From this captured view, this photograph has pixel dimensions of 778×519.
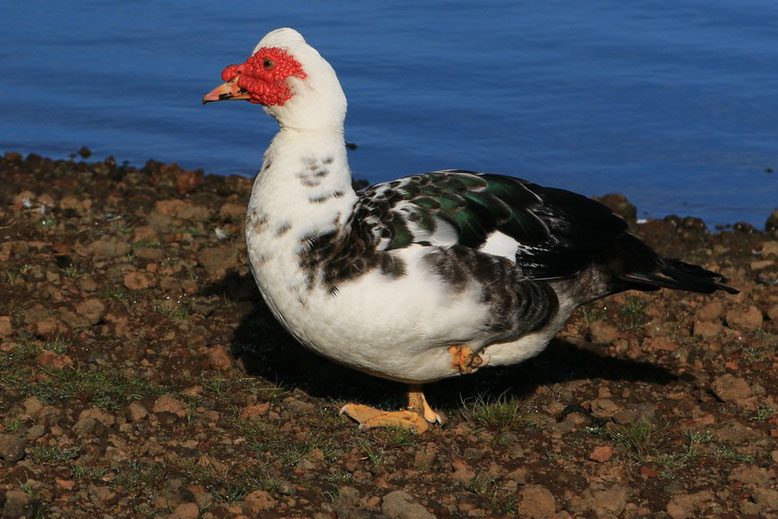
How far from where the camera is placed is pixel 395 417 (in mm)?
5598

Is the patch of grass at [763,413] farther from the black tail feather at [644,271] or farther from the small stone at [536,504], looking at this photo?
the small stone at [536,504]

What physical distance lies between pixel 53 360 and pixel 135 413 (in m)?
0.78

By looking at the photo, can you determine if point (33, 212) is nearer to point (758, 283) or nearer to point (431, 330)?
point (431, 330)

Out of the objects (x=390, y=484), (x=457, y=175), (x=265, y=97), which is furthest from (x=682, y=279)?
(x=265, y=97)

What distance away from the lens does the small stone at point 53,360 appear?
5.89 meters

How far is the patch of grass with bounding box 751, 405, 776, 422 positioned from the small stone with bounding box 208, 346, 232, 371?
8.62 feet

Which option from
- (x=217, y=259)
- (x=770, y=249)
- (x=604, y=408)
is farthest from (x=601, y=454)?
(x=770, y=249)

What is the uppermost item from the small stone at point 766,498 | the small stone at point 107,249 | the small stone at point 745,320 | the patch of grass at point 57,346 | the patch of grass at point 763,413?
the small stone at point 107,249

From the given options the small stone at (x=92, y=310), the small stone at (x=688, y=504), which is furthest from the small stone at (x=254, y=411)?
the small stone at (x=688, y=504)

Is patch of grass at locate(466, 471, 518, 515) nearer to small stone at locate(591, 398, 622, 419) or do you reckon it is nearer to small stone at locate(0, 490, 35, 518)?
small stone at locate(591, 398, 622, 419)

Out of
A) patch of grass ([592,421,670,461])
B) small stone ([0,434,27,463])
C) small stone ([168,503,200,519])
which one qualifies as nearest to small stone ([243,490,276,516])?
small stone ([168,503,200,519])

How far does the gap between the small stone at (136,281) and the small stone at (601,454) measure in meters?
2.89

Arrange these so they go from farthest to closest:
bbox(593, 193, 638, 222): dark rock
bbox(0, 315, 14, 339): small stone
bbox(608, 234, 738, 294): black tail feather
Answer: bbox(593, 193, 638, 222): dark rock → bbox(0, 315, 14, 339): small stone → bbox(608, 234, 738, 294): black tail feather

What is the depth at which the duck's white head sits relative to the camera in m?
5.25
